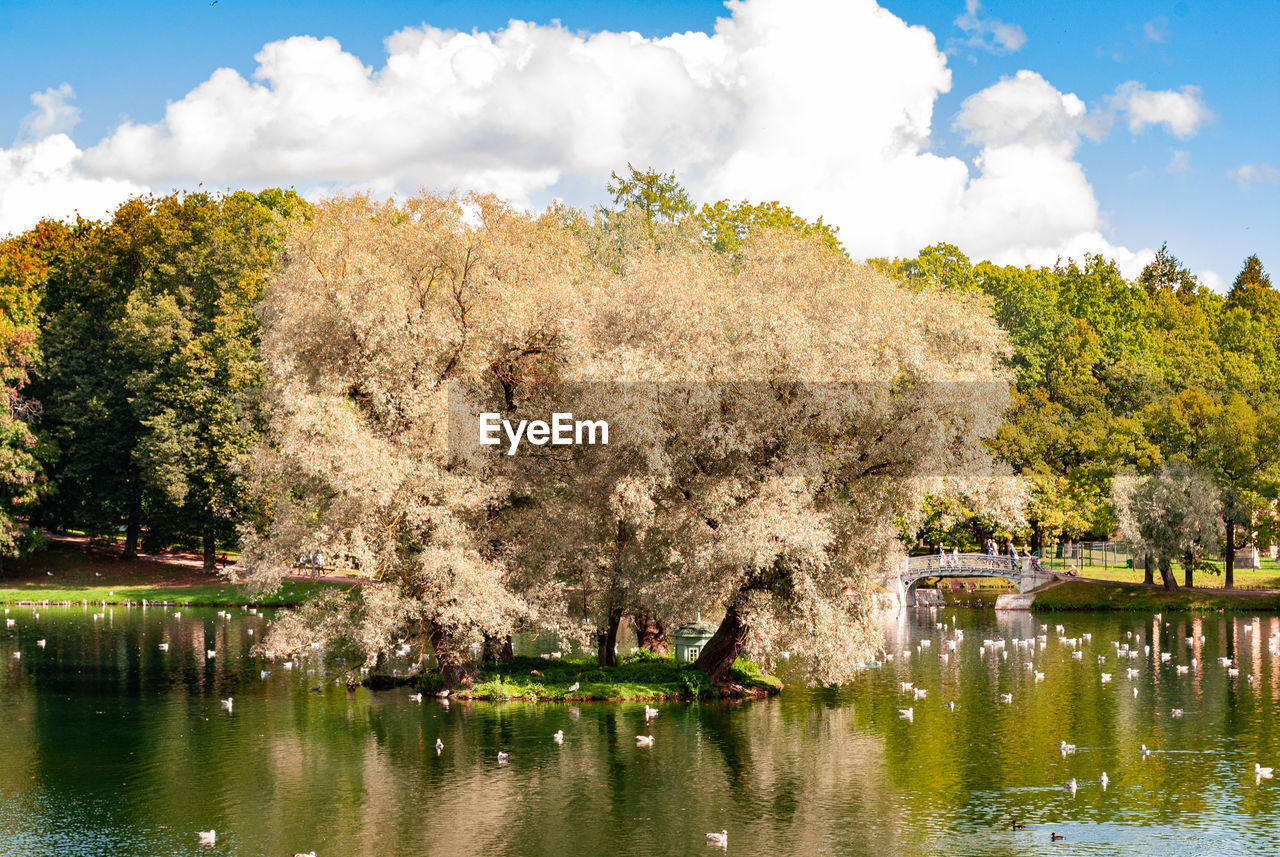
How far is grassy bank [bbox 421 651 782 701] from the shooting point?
40406 millimetres

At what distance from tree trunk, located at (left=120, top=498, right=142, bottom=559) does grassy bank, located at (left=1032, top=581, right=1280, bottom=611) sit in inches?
2489

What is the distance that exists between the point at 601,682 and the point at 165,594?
48.9 m

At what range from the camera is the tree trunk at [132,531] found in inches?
3398

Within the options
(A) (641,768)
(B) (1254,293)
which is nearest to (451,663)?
(A) (641,768)

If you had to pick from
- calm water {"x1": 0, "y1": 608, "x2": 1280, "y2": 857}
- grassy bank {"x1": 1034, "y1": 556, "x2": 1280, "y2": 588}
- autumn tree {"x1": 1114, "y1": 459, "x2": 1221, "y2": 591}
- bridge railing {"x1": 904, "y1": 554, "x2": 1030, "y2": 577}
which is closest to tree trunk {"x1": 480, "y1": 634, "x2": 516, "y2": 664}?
calm water {"x1": 0, "y1": 608, "x2": 1280, "y2": 857}

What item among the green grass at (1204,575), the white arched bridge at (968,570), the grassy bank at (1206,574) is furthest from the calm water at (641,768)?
the green grass at (1204,575)

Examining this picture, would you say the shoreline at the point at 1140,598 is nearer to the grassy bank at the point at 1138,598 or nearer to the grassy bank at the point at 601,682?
the grassy bank at the point at 1138,598

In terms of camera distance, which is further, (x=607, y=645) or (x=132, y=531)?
(x=132, y=531)

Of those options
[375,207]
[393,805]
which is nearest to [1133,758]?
[393,805]

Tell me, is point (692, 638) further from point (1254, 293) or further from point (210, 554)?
point (1254, 293)

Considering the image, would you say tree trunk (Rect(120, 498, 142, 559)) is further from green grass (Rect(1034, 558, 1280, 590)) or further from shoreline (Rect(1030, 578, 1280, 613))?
green grass (Rect(1034, 558, 1280, 590))

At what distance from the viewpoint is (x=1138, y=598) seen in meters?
74.8

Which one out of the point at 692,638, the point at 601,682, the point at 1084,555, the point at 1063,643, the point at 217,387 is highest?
the point at 217,387

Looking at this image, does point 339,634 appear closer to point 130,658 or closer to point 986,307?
point 130,658
